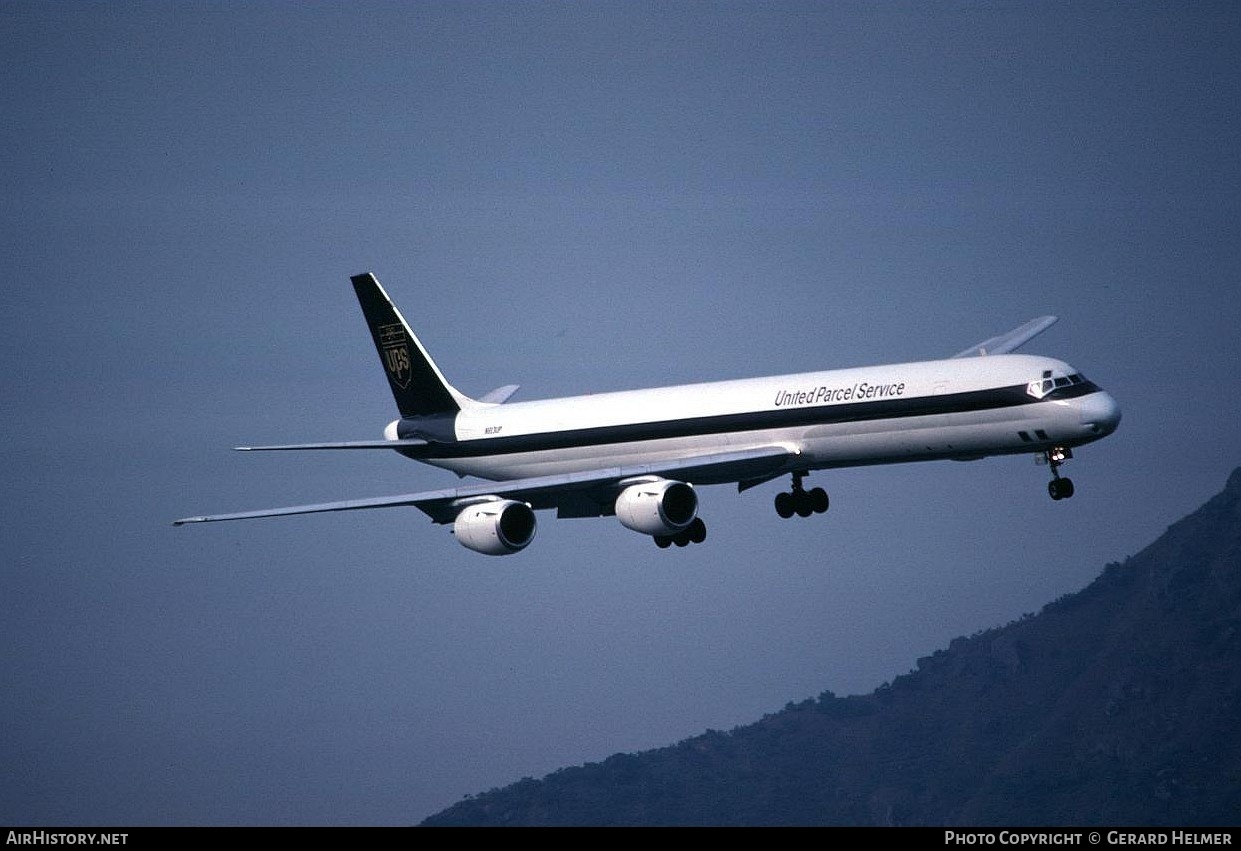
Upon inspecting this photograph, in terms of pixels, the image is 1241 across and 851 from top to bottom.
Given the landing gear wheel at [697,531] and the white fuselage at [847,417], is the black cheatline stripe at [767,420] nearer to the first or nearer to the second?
the white fuselage at [847,417]

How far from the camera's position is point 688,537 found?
6309 cm

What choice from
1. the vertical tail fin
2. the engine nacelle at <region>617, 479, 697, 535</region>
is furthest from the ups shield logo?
the engine nacelle at <region>617, 479, 697, 535</region>

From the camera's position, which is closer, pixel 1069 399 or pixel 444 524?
pixel 1069 399

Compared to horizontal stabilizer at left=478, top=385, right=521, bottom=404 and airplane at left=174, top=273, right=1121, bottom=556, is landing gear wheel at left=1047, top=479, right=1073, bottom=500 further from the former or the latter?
horizontal stabilizer at left=478, top=385, right=521, bottom=404

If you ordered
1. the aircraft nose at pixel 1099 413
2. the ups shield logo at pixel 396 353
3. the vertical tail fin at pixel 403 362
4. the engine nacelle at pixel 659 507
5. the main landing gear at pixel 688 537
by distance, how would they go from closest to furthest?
the aircraft nose at pixel 1099 413
the engine nacelle at pixel 659 507
the main landing gear at pixel 688 537
the vertical tail fin at pixel 403 362
the ups shield logo at pixel 396 353

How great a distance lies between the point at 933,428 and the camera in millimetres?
54500

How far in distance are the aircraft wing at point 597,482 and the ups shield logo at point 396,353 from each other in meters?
15.2

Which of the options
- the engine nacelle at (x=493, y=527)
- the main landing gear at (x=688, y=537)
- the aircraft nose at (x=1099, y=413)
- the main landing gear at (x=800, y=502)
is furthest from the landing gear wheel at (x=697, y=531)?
the aircraft nose at (x=1099, y=413)

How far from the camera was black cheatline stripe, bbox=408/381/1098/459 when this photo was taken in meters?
53.6

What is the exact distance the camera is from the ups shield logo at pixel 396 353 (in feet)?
242

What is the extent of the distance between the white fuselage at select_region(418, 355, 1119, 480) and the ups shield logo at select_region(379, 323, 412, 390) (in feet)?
32.4
